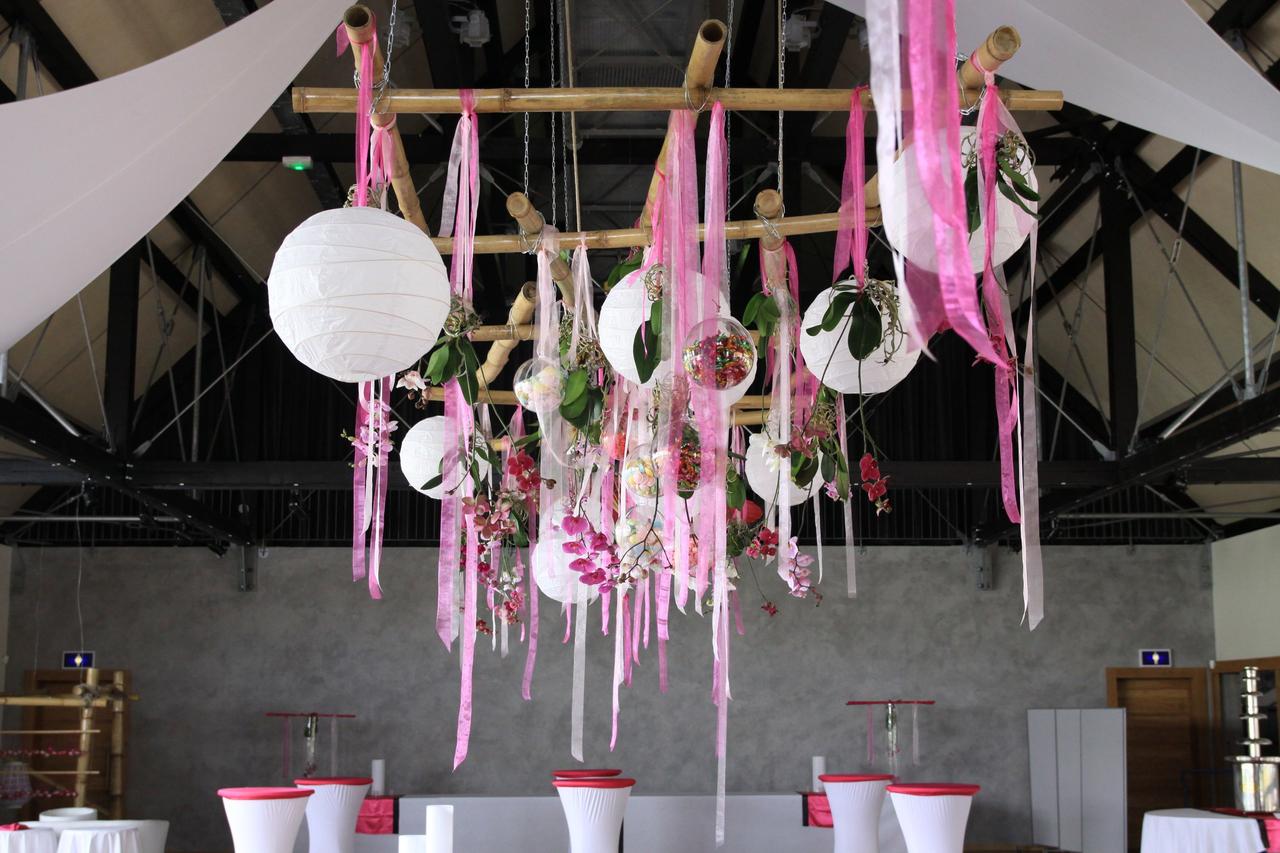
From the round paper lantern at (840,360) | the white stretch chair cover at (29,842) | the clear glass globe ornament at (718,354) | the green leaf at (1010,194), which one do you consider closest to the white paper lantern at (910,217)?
the green leaf at (1010,194)

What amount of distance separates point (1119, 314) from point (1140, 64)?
6.55 m

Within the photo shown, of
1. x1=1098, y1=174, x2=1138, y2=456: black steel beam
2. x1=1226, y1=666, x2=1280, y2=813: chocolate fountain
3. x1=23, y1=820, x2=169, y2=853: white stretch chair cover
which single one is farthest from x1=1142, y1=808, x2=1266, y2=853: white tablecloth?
x1=23, y1=820, x2=169, y2=853: white stretch chair cover

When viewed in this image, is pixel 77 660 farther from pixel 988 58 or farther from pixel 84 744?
pixel 988 58

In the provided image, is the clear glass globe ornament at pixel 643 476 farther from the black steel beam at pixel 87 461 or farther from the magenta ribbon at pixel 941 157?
the black steel beam at pixel 87 461

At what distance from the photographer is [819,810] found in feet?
31.8

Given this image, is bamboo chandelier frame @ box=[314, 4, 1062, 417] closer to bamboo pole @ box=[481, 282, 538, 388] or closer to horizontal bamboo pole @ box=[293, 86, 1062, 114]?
horizontal bamboo pole @ box=[293, 86, 1062, 114]

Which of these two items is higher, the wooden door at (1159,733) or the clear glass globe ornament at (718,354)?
the clear glass globe ornament at (718,354)

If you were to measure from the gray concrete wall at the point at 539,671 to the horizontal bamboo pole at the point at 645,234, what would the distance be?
9481 millimetres

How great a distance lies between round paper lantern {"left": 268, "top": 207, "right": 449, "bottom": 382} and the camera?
2.81 metres

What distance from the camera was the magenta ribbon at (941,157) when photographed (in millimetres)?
1513

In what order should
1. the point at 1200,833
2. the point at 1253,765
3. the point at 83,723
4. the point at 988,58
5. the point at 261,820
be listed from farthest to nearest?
the point at 1253,765 < the point at 83,723 < the point at 1200,833 < the point at 261,820 < the point at 988,58

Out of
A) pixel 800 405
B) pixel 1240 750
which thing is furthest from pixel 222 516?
pixel 1240 750

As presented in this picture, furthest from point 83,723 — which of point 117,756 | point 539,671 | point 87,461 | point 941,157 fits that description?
point 941,157

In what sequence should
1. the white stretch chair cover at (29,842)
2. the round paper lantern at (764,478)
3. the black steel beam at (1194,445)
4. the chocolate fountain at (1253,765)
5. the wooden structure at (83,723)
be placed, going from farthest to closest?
the chocolate fountain at (1253,765) < the wooden structure at (83,723) < the white stretch chair cover at (29,842) < the black steel beam at (1194,445) < the round paper lantern at (764,478)
